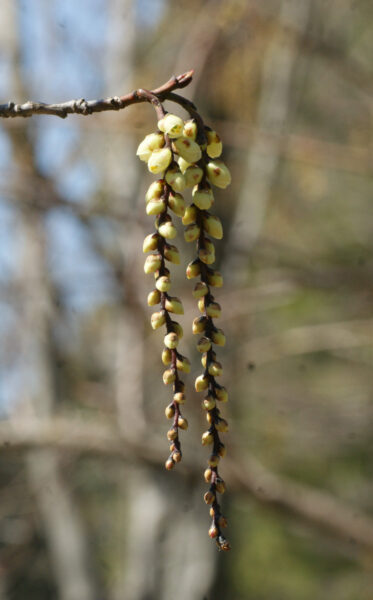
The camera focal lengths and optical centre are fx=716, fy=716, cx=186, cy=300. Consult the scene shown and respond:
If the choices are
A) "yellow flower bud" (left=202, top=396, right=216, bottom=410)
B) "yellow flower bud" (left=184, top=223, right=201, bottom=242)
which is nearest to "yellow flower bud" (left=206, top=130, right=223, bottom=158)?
"yellow flower bud" (left=184, top=223, right=201, bottom=242)

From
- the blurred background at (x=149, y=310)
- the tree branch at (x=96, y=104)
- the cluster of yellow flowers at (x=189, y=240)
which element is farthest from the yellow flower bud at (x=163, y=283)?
the blurred background at (x=149, y=310)

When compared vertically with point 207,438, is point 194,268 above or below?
above

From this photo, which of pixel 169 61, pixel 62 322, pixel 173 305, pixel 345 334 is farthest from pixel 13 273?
pixel 173 305

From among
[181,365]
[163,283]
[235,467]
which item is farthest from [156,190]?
[235,467]

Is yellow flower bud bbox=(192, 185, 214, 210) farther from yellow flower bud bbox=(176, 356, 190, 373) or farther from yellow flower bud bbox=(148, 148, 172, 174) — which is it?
yellow flower bud bbox=(176, 356, 190, 373)

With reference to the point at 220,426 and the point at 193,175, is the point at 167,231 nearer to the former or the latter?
the point at 193,175

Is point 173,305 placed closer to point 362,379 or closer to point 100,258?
point 100,258

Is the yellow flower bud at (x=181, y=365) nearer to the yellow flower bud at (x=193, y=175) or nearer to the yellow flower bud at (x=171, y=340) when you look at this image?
the yellow flower bud at (x=171, y=340)
